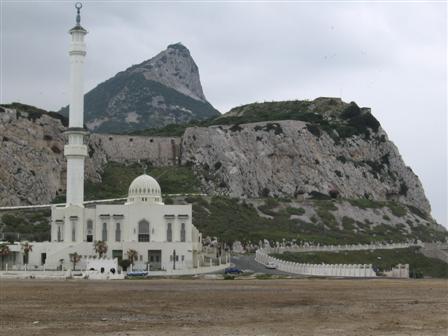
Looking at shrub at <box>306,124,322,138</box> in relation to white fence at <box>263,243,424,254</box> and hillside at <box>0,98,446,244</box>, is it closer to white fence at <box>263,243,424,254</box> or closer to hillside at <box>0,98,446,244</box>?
hillside at <box>0,98,446,244</box>

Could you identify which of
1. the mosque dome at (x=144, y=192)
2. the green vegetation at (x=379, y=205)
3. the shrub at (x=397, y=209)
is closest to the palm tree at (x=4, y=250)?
the mosque dome at (x=144, y=192)

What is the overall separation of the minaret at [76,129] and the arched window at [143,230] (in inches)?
328

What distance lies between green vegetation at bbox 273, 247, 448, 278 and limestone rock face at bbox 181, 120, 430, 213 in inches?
1896

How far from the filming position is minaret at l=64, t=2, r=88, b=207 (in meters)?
110

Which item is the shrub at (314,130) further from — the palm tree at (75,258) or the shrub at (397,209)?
the palm tree at (75,258)

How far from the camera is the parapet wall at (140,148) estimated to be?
173750 millimetres

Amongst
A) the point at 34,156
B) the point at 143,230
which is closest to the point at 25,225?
the point at 143,230

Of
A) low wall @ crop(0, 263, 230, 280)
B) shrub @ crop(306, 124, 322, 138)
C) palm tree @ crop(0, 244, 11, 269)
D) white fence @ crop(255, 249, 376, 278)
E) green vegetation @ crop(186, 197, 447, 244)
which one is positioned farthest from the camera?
shrub @ crop(306, 124, 322, 138)

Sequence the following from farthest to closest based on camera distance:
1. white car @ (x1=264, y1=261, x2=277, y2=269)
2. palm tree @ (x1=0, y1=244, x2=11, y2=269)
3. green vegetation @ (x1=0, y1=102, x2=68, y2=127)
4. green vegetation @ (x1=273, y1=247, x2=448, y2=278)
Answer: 1. green vegetation @ (x1=0, y1=102, x2=68, y2=127)
2. green vegetation @ (x1=273, y1=247, x2=448, y2=278)
3. palm tree @ (x1=0, y1=244, x2=11, y2=269)
4. white car @ (x1=264, y1=261, x2=277, y2=269)

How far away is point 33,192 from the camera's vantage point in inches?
5546

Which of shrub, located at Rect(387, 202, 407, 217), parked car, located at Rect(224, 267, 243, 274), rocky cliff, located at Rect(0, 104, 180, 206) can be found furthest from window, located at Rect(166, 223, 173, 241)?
shrub, located at Rect(387, 202, 407, 217)

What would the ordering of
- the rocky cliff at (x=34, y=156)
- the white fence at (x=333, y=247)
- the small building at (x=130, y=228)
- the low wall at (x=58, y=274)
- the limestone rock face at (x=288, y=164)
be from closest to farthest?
the low wall at (x=58, y=274) < the small building at (x=130, y=228) < the white fence at (x=333, y=247) < the rocky cliff at (x=34, y=156) < the limestone rock face at (x=288, y=164)

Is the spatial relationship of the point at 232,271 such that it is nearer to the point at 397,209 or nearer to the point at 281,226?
the point at 281,226

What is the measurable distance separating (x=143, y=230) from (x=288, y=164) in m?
72.6
